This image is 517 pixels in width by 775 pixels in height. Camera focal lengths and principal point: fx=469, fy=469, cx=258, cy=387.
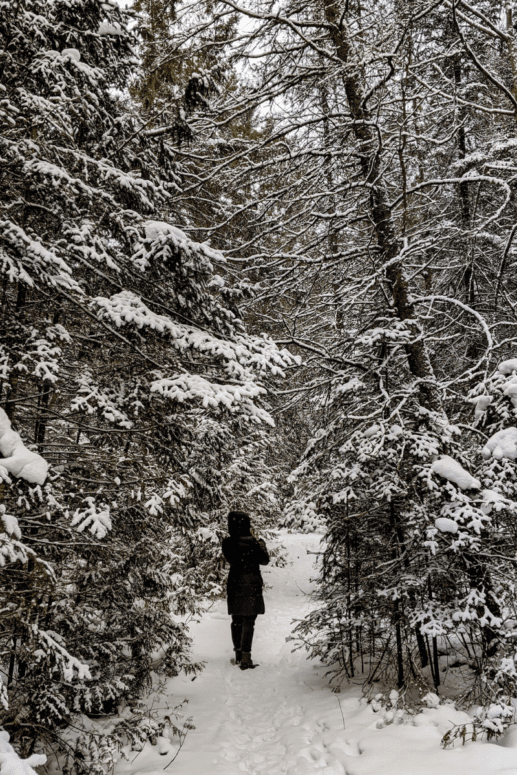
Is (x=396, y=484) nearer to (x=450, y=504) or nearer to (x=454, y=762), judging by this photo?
(x=450, y=504)

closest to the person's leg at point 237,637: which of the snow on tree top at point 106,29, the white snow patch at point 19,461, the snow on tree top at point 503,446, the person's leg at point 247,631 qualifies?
the person's leg at point 247,631

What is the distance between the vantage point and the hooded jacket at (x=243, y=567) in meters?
6.59

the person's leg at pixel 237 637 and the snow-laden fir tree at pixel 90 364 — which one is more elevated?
the snow-laden fir tree at pixel 90 364

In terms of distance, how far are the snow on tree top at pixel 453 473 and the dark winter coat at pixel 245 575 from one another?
133 inches

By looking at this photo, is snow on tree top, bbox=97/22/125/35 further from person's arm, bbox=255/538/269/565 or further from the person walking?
person's arm, bbox=255/538/269/565

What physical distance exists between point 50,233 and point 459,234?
4285 millimetres

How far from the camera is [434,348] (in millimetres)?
7219

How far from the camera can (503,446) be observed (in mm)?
3867

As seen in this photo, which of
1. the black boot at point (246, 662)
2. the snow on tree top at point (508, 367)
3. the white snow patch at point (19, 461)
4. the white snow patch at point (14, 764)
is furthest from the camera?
the black boot at point (246, 662)

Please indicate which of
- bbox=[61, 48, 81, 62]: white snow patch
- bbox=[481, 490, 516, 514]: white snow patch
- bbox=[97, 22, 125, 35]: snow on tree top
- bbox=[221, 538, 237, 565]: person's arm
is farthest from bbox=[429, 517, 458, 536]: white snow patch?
bbox=[97, 22, 125, 35]: snow on tree top

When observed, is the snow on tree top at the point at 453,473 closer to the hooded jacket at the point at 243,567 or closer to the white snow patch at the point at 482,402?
the white snow patch at the point at 482,402

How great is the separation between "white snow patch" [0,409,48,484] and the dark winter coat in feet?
14.1

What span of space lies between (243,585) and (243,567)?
238 mm

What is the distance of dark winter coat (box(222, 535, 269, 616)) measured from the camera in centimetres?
659
